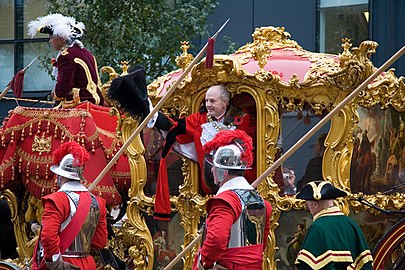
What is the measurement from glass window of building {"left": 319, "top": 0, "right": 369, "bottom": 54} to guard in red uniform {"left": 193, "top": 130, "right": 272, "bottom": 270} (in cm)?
842

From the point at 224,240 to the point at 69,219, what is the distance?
1835mm

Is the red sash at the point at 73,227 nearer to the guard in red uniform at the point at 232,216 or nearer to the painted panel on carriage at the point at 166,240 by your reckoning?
the painted panel on carriage at the point at 166,240

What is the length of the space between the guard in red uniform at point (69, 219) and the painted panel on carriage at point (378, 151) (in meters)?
2.24

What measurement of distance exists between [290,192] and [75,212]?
185cm

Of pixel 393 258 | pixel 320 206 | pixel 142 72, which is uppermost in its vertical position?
pixel 142 72

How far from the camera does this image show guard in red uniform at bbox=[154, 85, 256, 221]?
10375 mm

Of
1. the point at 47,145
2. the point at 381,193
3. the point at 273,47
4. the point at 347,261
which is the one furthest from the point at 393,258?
the point at 47,145

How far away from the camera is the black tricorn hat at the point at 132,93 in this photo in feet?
35.2

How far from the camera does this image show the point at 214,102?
1034 centimetres

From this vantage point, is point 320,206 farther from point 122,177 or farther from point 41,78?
point 41,78

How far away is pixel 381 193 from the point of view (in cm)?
1050

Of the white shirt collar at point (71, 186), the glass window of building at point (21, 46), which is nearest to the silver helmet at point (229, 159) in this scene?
the white shirt collar at point (71, 186)

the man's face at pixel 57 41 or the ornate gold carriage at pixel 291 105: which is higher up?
the man's face at pixel 57 41

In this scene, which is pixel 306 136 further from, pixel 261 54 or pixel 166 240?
pixel 166 240
